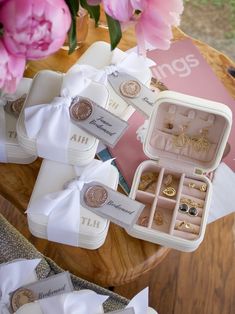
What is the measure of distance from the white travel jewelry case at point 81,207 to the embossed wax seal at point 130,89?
0.48ft

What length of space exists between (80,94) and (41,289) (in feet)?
1.12

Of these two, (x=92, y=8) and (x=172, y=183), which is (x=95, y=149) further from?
(x=92, y=8)

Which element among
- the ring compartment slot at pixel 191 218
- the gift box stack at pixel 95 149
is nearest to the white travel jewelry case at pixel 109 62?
the gift box stack at pixel 95 149

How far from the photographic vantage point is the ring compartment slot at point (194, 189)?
3.14 ft

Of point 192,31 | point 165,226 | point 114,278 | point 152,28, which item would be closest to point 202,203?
point 165,226

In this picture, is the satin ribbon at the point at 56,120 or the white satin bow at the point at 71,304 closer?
the white satin bow at the point at 71,304

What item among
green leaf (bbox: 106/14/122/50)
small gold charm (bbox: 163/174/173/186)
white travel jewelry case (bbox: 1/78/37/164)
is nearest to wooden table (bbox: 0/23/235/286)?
white travel jewelry case (bbox: 1/78/37/164)

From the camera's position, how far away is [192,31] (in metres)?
2.10

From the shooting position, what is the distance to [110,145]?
0.93 m

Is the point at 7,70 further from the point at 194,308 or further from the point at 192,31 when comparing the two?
the point at 192,31

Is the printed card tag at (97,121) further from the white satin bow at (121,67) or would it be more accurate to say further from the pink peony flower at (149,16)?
the pink peony flower at (149,16)

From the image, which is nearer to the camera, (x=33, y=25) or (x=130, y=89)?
(x=33, y=25)

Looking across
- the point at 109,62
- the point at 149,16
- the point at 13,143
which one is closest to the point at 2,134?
the point at 13,143

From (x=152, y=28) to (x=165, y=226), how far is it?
0.45 m
